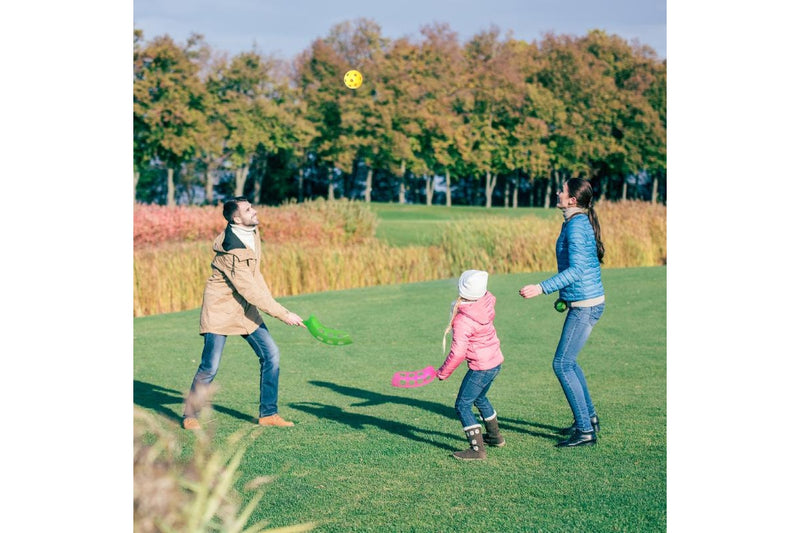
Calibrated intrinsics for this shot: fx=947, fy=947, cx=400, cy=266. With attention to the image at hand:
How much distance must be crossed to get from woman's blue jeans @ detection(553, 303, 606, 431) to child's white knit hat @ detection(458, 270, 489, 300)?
0.66m

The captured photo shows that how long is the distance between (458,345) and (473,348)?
14 cm

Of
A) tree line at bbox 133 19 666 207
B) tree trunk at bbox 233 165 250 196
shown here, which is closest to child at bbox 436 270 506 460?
tree line at bbox 133 19 666 207

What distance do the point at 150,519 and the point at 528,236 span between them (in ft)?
49.9

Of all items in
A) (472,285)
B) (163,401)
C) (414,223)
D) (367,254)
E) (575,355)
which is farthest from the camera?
(414,223)

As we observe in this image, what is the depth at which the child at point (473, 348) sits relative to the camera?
517 cm


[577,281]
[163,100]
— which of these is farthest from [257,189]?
[577,281]

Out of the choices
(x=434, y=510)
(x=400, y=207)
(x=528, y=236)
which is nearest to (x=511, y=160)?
(x=400, y=207)

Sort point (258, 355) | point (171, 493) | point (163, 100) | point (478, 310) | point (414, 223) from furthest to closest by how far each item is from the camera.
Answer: point (163, 100)
point (414, 223)
point (258, 355)
point (478, 310)
point (171, 493)

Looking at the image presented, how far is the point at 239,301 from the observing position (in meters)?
6.25

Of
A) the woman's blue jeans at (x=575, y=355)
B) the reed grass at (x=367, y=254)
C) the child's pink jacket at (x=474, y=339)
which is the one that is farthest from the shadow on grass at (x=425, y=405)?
the reed grass at (x=367, y=254)

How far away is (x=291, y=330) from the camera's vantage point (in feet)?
38.7

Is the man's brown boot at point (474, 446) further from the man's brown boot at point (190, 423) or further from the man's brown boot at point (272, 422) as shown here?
the man's brown boot at point (190, 423)

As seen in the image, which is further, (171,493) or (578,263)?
(578,263)

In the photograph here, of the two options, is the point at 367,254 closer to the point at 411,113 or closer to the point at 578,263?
the point at 578,263
